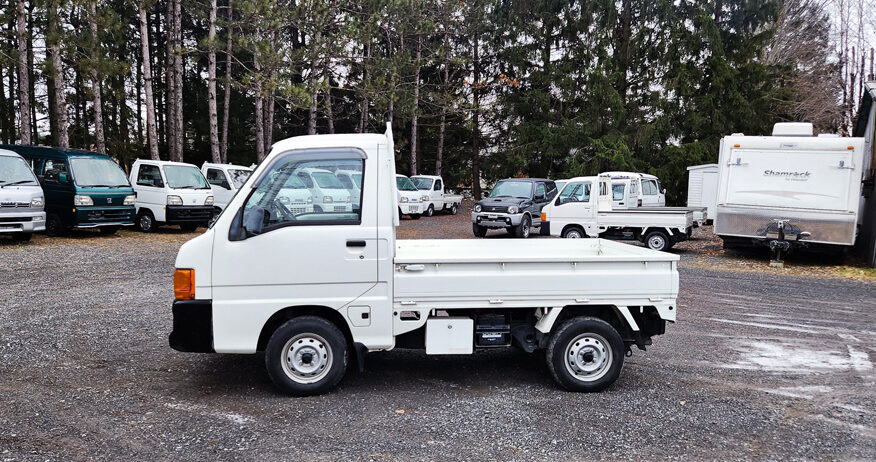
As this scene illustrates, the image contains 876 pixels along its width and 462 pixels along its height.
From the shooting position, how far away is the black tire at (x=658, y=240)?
15172 millimetres

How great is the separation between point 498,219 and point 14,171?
12.4m

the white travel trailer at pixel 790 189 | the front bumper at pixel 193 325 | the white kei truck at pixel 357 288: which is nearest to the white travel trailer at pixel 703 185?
the white travel trailer at pixel 790 189

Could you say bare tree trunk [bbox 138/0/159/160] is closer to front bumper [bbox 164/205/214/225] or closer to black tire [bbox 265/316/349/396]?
front bumper [bbox 164/205/214/225]

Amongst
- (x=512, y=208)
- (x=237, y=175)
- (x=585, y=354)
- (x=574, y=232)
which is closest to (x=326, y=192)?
(x=585, y=354)

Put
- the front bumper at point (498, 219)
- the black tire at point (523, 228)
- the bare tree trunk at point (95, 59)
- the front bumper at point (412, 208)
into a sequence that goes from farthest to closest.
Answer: the front bumper at point (412, 208), the black tire at point (523, 228), the front bumper at point (498, 219), the bare tree trunk at point (95, 59)

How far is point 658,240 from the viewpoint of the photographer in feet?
49.9

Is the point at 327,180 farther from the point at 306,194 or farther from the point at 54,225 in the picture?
the point at 54,225

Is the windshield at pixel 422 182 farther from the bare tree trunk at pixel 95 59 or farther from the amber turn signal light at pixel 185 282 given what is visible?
the amber turn signal light at pixel 185 282

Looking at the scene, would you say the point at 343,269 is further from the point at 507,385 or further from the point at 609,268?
the point at 609,268

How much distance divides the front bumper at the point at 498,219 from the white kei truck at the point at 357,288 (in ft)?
44.0

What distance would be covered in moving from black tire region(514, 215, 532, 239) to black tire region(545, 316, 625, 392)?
13.7 metres

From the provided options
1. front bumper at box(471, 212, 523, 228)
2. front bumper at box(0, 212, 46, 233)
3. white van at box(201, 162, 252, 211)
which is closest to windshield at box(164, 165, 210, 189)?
white van at box(201, 162, 252, 211)

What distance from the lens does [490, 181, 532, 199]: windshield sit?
19.7 m

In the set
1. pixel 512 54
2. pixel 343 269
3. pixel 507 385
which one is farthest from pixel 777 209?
pixel 512 54
